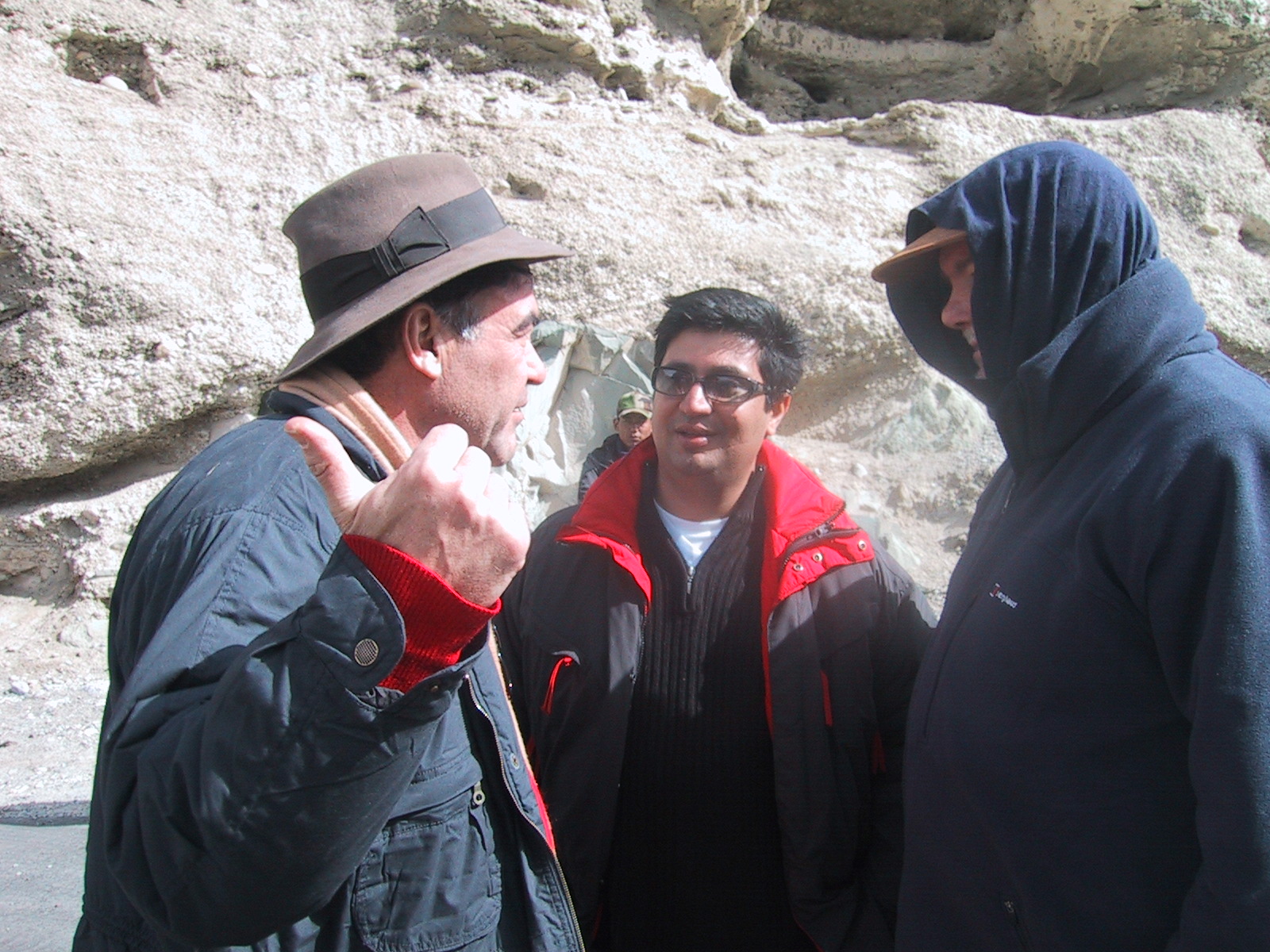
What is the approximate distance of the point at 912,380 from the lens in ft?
20.1

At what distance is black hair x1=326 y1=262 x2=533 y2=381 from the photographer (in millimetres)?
1358

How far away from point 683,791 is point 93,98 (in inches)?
217

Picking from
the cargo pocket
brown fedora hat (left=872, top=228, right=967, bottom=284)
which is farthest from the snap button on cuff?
brown fedora hat (left=872, top=228, right=967, bottom=284)

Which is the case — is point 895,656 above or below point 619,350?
above

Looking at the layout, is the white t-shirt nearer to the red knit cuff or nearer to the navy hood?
the navy hood

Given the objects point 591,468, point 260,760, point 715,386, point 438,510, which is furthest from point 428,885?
point 591,468

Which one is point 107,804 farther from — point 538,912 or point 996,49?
point 996,49

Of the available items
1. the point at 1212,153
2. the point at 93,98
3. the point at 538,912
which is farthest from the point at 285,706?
the point at 1212,153

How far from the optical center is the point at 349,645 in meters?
0.84

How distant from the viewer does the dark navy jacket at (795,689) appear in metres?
1.80

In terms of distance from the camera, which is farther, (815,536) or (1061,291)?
(815,536)

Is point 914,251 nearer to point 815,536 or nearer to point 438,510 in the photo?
point 815,536

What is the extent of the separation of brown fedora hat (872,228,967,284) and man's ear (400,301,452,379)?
98cm

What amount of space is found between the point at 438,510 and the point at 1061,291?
1190 millimetres
